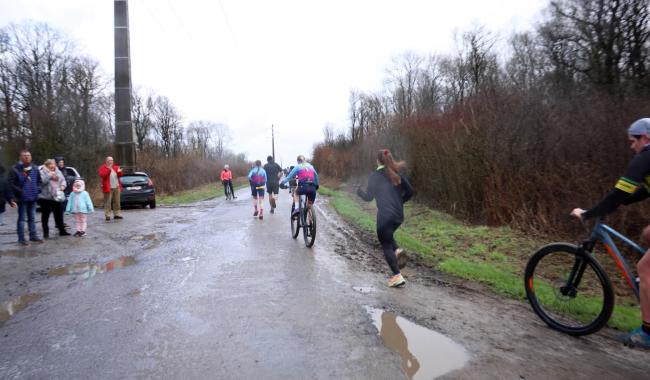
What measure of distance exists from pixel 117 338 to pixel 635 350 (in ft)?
15.3

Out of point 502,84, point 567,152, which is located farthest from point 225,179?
point 567,152

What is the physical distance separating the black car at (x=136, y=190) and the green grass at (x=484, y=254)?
398 inches

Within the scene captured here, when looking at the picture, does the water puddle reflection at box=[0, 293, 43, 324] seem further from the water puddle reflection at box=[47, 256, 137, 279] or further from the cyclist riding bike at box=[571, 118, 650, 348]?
the cyclist riding bike at box=[571, 118, 650, 348]

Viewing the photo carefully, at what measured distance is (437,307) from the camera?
4.80 metres

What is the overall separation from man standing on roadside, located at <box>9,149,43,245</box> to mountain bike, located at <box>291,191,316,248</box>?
555cm

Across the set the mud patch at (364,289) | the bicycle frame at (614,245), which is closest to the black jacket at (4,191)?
the mud patch at (364,289)

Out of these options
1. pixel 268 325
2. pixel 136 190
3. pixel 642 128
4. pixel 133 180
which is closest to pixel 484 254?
pixel 642 128

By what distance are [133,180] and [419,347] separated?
16856mm

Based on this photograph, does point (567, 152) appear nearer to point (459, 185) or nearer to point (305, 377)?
point (459, 185)

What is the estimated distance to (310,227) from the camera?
8.41m

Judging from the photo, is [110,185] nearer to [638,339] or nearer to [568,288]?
[568,288]

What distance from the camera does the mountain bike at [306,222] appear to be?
329 inches

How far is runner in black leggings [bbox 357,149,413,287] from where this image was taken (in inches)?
223

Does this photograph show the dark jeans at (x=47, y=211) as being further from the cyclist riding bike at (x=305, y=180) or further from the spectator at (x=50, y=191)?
the cyclist riding bike at (x=305, y=180)
